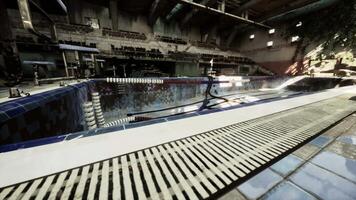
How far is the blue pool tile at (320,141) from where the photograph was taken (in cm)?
91

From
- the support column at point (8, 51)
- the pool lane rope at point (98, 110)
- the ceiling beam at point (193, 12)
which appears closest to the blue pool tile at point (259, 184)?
the pool lane rope at point (98, 110)

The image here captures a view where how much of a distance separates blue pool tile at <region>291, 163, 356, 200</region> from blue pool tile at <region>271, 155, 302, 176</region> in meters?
0.03

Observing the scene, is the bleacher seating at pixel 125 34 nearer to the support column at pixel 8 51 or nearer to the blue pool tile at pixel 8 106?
the support column at pixel 8 51

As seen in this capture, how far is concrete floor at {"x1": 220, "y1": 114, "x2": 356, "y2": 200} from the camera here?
21.5 inches

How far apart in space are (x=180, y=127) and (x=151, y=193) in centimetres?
67

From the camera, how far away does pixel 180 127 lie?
45.9 inches

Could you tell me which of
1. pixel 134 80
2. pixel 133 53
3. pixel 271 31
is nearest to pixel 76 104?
pixel 134 80

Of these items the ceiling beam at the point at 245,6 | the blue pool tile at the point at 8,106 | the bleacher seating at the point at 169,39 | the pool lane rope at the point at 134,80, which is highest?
the ceiling beam at the point at 245,6

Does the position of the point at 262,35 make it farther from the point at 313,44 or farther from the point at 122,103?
the point at 122,103

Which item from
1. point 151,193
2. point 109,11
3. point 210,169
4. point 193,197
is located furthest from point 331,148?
point 109,11

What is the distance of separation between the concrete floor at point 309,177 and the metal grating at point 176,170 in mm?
48

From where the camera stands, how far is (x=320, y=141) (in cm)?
95

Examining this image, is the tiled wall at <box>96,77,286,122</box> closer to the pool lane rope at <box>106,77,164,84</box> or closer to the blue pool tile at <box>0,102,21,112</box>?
the pool lane rope at <box>106,77,164,84</box>

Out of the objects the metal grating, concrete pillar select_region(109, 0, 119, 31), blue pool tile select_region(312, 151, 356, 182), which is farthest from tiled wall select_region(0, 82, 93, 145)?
concrete pillar select_region(109, 0, 119, 31)
